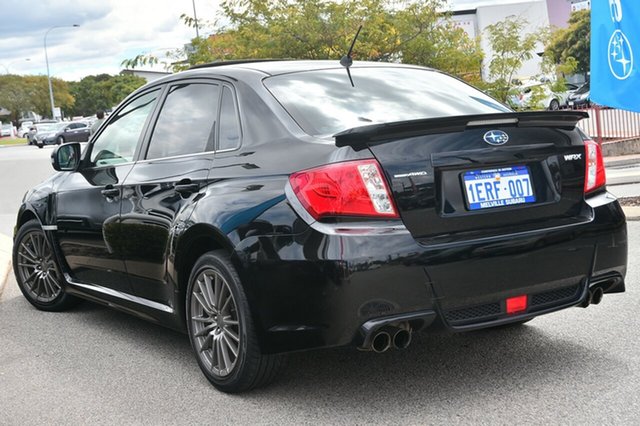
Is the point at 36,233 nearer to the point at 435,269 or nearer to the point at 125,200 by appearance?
the point at 125,200

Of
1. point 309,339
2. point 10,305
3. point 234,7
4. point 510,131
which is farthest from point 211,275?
point 234,7

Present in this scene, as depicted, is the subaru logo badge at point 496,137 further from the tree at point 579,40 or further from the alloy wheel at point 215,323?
the tree at point 579,40

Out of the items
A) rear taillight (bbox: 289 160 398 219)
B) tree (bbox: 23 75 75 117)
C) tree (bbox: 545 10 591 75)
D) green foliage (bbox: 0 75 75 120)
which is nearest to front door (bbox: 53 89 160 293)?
rear taillight (bbox: 289 160 398 219)

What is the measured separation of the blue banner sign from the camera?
9836mm

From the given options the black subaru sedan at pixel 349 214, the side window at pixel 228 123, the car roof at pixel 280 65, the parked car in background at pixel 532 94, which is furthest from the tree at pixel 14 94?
the side window at pixel 228 123

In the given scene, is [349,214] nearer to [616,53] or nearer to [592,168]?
[592,168]

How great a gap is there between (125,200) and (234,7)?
46.0ft

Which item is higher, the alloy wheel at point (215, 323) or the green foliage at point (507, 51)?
the green foliage at point (507, 51)

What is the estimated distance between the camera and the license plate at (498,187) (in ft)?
13.1

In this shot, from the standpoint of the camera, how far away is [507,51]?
57.5ft

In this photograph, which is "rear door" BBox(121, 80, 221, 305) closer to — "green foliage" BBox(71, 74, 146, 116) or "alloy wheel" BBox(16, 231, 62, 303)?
"alloy wheel" BBox(16, 231, 62, 303)

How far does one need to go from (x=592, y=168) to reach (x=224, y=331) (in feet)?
6.62

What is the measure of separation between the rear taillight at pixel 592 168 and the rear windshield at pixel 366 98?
573mm

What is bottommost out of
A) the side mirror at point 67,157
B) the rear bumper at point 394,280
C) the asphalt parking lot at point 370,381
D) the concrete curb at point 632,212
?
the concrete curb at point 632,212
